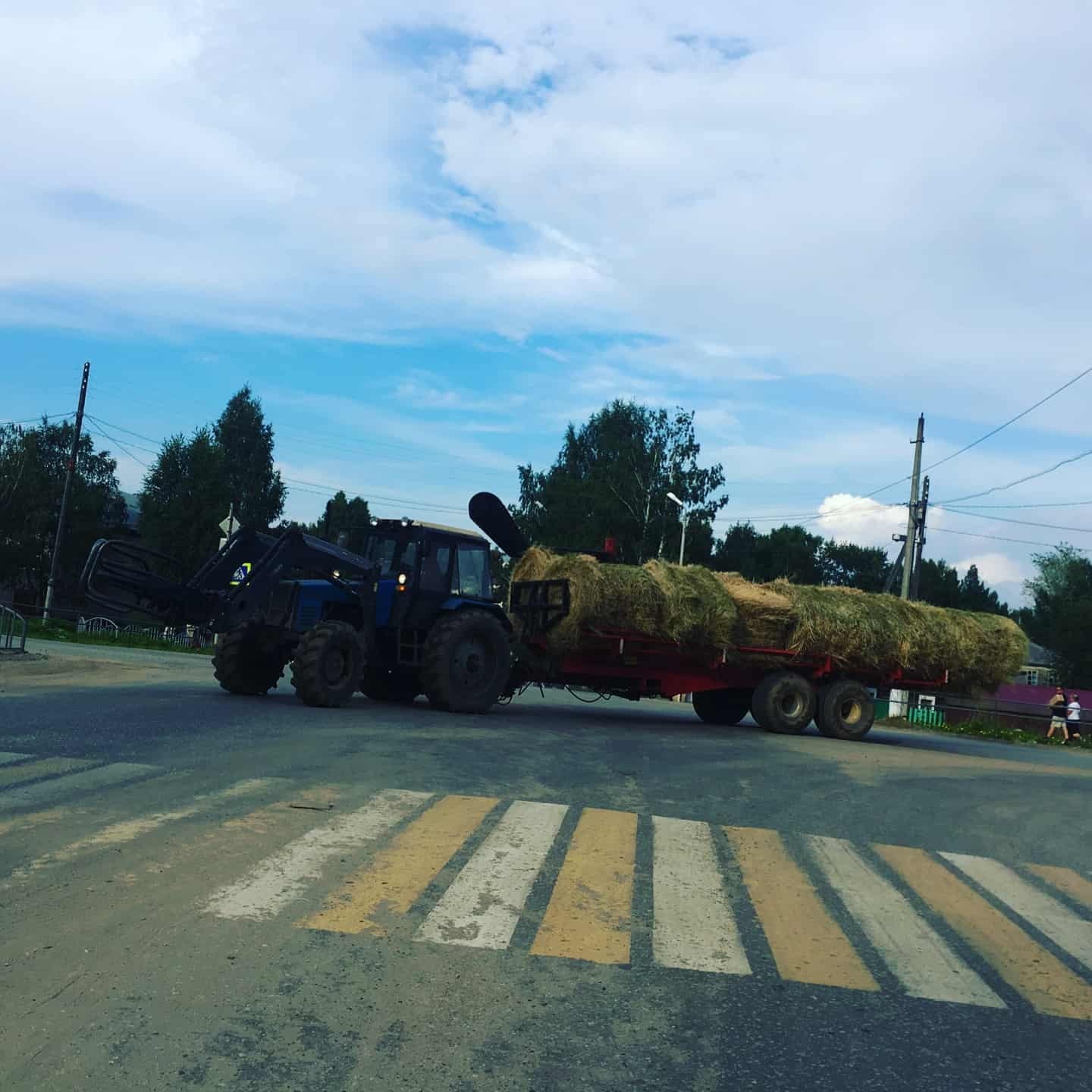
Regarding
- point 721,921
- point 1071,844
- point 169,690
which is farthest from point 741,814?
point 169,690

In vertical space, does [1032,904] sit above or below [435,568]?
below

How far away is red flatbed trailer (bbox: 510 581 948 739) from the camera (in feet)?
57.7

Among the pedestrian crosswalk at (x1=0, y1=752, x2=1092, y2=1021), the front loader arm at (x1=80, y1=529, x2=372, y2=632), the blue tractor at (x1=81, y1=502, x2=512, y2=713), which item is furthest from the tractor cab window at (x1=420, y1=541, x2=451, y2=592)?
the pedestrian crosswalk at (x1=0, y1=752, x2=1092, y2=1021)

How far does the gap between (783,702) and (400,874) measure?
508 inches

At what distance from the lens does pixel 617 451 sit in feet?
188

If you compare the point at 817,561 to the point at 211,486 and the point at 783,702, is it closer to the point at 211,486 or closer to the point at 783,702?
the point at 211,486

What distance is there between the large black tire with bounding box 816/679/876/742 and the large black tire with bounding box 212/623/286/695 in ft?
28.0

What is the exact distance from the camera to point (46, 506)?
65.1 metres

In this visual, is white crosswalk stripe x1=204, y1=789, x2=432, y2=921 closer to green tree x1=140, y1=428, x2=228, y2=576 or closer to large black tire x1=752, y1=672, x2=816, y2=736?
large black tire x1=752, y1=672, x2=816, y2=736

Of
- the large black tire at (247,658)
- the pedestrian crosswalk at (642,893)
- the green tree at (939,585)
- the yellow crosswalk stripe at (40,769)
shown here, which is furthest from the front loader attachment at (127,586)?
the green tree at (939,585)

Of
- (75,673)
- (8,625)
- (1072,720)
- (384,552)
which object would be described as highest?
(384,552)

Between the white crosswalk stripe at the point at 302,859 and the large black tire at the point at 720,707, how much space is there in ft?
38.7

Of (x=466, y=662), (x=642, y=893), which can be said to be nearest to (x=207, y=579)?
(x=466, y=662)

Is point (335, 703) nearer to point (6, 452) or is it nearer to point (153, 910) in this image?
point (153, 910)
